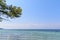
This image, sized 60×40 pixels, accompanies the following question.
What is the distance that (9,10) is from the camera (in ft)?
25.0

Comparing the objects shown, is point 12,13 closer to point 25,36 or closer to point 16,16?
point 16,16

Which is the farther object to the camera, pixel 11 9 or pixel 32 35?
pixel 32 35

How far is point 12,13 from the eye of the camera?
7.59m

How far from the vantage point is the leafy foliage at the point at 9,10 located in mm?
7488

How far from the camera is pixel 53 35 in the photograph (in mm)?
8375

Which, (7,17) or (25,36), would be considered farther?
(25,36)

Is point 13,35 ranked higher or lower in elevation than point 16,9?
lower

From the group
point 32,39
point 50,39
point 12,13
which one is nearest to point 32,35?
point 32,39

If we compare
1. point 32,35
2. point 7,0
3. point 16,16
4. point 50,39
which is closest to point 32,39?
point 32,35

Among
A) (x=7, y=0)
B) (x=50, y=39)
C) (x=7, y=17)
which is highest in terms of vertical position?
(x=7, y=0)

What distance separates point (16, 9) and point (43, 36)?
5.95ft

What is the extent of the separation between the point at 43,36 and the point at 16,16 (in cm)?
162

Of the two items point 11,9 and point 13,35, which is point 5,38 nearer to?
point 13,35

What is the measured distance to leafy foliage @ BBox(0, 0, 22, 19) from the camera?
7.49 m
